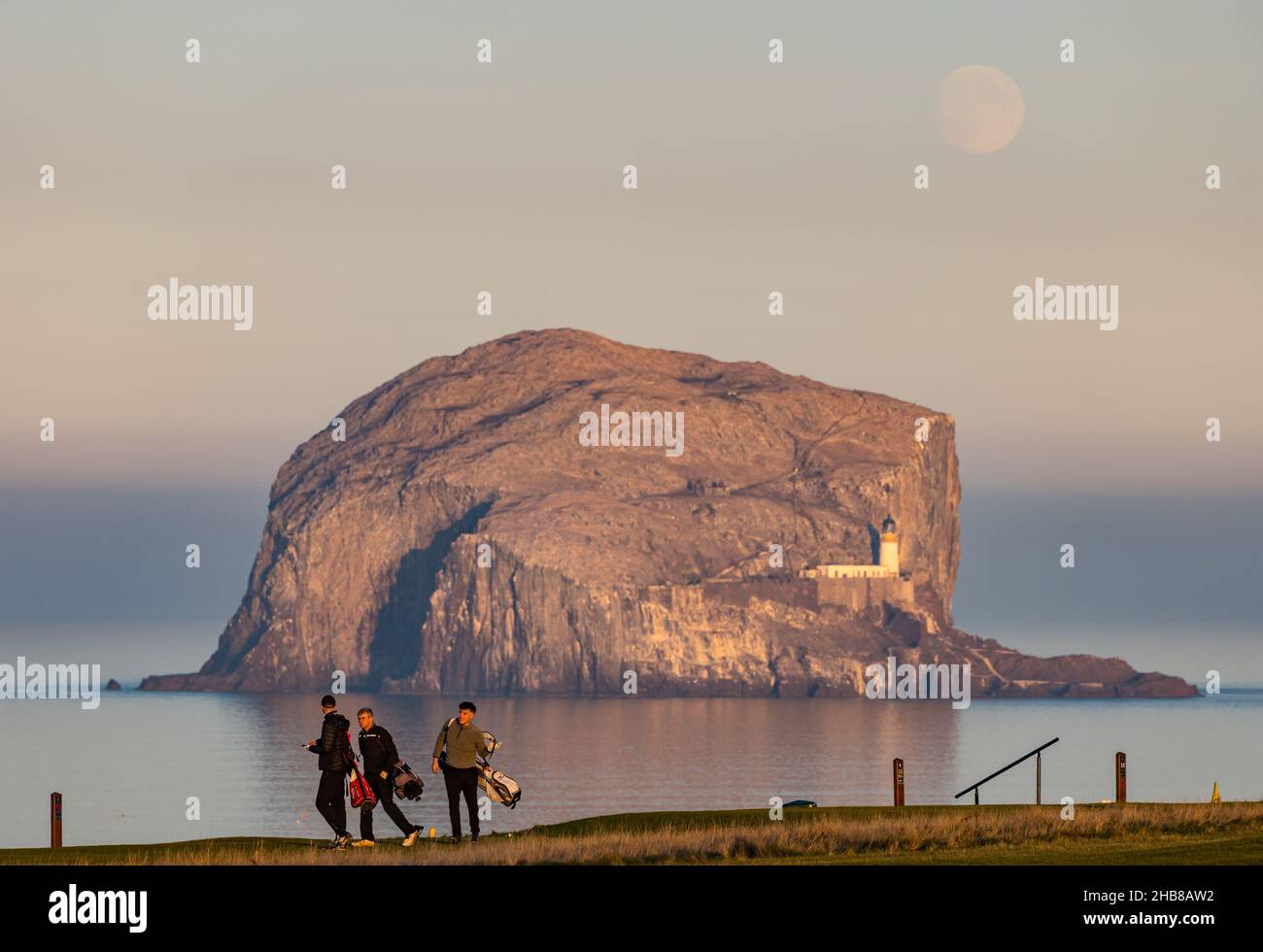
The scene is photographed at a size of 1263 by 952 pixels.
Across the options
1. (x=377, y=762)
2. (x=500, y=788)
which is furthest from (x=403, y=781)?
(x=500, y=788)

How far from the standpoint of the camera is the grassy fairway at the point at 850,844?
108ft

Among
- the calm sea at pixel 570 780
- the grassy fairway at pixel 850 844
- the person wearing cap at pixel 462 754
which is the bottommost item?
the calm sea at pixel 570 780

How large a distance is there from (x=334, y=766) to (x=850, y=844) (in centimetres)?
833

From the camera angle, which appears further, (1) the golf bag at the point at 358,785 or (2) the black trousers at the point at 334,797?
(1) the golf bag at the point at 358,785

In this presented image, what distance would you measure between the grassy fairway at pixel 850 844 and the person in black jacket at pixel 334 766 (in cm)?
62

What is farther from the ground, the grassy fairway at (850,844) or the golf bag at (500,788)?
the golf bag at (500,788)

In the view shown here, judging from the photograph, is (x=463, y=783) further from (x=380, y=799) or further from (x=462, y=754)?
(x=380, y=799)

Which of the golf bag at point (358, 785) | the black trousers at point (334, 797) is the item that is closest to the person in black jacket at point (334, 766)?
the black trousers at point (334, 797)

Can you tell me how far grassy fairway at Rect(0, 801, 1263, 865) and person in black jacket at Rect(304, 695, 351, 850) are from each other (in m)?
0.62

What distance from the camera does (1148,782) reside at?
471 ft

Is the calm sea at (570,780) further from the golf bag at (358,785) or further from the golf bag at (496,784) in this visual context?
the golf bag at (358,785)

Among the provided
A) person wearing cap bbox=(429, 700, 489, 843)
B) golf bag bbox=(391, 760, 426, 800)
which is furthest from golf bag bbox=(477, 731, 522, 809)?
golf bag bbox=(391, 760, 426, 800)

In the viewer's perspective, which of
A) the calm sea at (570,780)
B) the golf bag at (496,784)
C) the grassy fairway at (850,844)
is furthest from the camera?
the calm sea at (570,780)
